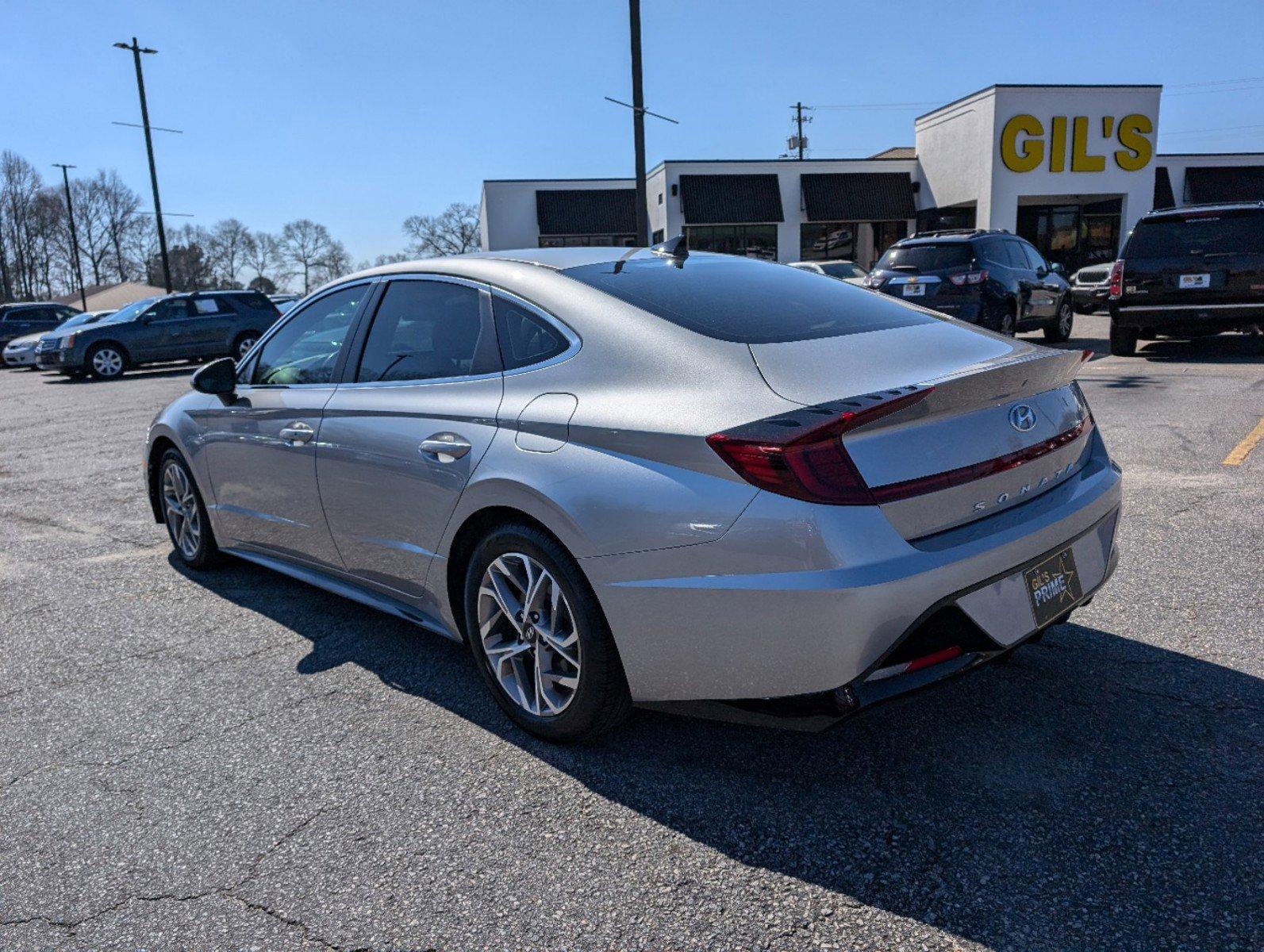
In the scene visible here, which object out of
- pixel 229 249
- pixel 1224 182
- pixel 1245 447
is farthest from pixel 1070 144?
pixel 229 249

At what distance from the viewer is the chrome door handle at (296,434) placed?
12.4ft

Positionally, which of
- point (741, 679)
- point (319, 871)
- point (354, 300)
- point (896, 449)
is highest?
point (354, 300)

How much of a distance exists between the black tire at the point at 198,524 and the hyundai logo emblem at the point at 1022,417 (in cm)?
387

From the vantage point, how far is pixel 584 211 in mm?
36875

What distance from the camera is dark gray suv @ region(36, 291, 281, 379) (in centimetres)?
1933

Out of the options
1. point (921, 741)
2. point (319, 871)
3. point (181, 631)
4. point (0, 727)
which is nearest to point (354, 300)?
point (181, 631)

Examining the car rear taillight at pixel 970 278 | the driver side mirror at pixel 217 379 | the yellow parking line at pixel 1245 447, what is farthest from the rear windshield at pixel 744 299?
the car rear taillight at pixel 970 278

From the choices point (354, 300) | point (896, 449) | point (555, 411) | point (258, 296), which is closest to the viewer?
point (896, 449)

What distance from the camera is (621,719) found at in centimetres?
286

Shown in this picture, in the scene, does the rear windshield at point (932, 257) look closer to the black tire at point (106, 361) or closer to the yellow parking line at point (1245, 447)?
the yellow parking line at point (1245, 447)

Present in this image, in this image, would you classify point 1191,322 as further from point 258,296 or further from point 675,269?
point 258,296

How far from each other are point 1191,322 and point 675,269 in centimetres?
1048

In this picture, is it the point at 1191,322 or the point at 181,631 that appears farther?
the point at 1191,322

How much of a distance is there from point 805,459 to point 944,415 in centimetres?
46
